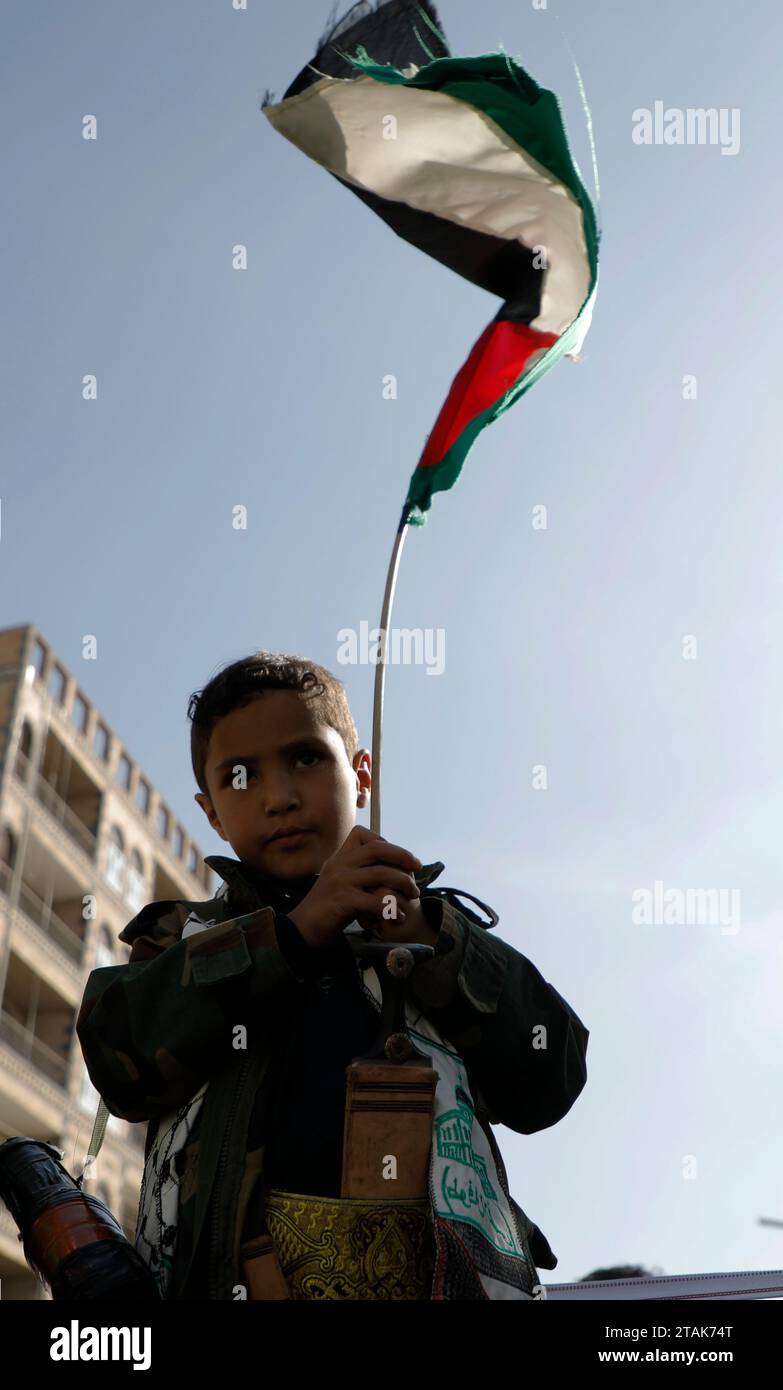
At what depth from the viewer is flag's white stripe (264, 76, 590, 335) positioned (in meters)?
3.77

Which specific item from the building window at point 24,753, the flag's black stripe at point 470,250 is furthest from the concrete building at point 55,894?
the flag's black stripe at point 470,250

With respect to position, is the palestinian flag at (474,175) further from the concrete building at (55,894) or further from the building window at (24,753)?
the building window at (24,753)

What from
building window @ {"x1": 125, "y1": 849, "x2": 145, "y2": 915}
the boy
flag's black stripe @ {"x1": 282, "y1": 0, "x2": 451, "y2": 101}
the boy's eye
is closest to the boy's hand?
the boy

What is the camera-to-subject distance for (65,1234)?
6.24 feet

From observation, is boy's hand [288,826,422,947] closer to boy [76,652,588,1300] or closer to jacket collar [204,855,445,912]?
boy [76,652,588,1300]

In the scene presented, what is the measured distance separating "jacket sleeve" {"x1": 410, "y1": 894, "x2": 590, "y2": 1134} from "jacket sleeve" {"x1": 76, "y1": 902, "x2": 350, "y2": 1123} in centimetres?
19

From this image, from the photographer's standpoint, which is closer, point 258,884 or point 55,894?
point 258,884

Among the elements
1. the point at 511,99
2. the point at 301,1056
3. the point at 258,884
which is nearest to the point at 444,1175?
the point at 301,1056

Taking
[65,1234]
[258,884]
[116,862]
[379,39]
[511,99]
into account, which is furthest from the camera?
[116,862]

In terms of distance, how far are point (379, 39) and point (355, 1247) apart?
356cm

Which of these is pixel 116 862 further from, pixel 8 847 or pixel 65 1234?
pixel 65 1234

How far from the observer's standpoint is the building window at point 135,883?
1266 inches

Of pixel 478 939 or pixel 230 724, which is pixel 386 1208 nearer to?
pixel 478 939

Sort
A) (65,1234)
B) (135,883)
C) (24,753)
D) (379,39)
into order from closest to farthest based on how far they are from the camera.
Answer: (65,1234), (379,39), (24,753), (135,883)
